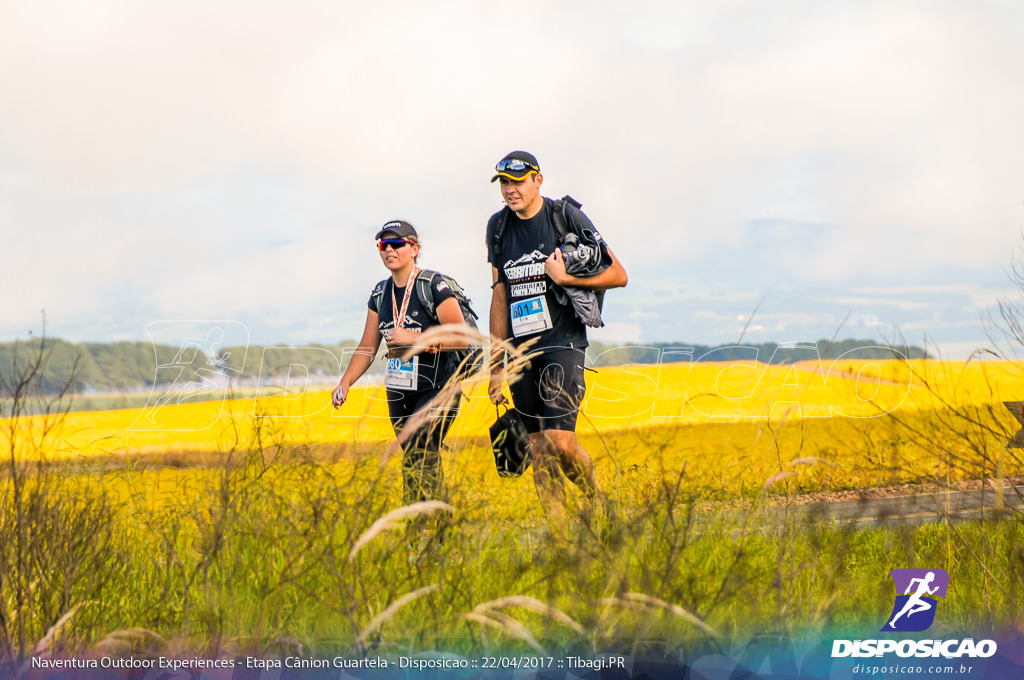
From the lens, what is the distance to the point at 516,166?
19.3ft

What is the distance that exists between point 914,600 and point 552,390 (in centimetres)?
247

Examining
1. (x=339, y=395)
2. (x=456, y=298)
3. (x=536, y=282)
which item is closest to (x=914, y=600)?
(x=536, y=282)

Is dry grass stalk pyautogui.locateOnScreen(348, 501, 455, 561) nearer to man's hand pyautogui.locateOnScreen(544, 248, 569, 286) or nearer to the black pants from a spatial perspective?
the black pants

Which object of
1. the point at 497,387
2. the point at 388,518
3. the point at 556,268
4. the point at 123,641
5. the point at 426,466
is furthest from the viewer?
the point at 556,268

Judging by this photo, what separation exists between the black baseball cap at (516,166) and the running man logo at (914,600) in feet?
10.6

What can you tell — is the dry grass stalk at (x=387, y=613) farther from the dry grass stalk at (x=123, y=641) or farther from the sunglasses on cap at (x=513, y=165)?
the sunglasses on cap at (x=513, y=165)

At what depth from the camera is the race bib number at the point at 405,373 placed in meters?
5.92

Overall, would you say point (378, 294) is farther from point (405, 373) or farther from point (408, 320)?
point (405, 373)

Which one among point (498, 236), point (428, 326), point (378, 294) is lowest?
point (428, 326)

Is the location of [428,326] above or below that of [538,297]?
below

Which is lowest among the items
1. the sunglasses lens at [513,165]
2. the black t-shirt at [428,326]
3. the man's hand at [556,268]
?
the black t-shirt at [428,326]

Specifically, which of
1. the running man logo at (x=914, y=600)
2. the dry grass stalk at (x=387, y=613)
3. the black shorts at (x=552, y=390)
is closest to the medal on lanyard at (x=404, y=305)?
the black shorts at (x=552, y=390)

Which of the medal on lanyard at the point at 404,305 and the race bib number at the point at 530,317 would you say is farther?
the medal on lanyard at the point at 404,305

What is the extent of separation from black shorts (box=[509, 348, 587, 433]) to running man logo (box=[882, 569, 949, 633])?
2.12 metres
